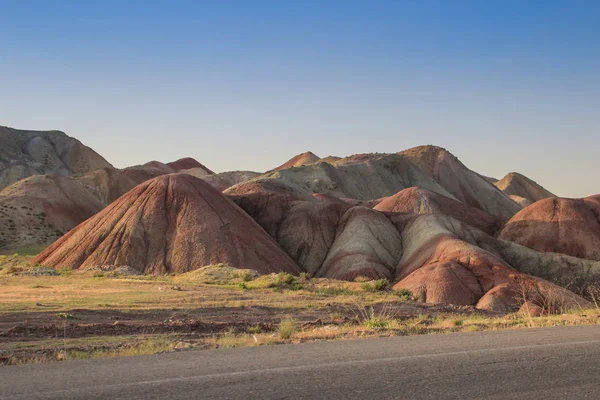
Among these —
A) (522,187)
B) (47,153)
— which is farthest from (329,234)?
(522,187)

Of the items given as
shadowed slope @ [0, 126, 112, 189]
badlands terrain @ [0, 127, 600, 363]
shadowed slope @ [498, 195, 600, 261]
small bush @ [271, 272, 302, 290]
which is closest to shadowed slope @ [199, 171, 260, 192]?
badlands terrain @ [0, 127, 600, 363]

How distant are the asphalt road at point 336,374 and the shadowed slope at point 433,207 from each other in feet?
212

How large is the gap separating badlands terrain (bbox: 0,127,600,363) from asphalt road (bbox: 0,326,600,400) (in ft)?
8.04

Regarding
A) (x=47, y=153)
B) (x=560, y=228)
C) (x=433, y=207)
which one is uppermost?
(x=47, y=153)

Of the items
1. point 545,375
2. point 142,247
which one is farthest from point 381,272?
point 545,375

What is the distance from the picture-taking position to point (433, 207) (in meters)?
74.9

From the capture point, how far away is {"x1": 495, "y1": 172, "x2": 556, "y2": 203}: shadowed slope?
14575 centimetres

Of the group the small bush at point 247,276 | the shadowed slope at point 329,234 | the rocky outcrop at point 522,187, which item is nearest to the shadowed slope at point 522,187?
the rocky outcrop at point 522,187

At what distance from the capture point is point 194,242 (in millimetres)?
49594

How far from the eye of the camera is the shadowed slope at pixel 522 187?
146m

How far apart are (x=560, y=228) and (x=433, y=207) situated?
14.3 metres

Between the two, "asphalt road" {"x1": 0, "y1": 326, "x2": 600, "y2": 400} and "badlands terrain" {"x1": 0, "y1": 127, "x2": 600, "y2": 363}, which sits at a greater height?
"asphalt road" {"x1": 0, "y1": 326, "x2": 600, "y2": 400}

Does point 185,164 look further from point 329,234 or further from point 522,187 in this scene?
point 329,234

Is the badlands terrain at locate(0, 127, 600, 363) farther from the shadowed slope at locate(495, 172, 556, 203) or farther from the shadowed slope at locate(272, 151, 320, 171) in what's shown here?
the shadowed slope at locate(495, 172, 556, 203)
